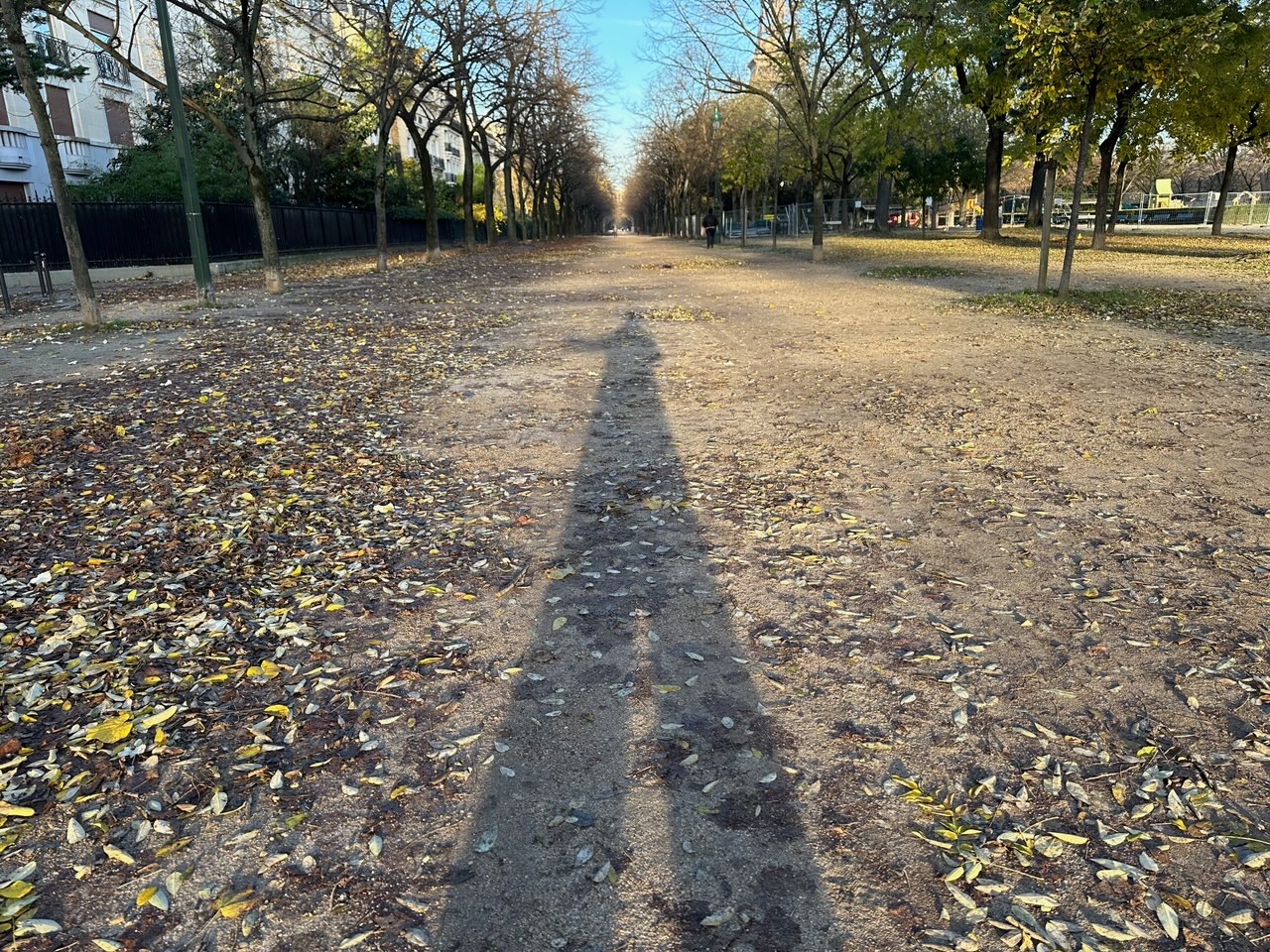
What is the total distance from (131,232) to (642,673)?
27.5 meters

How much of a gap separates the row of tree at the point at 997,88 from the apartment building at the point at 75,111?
75.4 ft

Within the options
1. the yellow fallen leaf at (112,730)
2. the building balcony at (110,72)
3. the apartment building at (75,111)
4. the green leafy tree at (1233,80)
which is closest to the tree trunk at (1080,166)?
the green leafy tree at (1233,80)

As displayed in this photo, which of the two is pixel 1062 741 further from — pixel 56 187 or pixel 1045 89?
pixel 56 187

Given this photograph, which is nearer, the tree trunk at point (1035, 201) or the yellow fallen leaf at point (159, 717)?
the yellow fallen leaf at point (159, 717)

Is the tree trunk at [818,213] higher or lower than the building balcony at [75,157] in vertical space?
lower

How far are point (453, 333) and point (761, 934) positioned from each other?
→ 39.4ft

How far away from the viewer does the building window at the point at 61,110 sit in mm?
32875

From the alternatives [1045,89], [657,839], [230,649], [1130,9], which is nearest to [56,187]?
[230,649]

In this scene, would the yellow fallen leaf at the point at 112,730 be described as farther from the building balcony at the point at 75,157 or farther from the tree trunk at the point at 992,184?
the building balcony at the point at 75,157

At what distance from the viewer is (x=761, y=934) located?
227 centimetres

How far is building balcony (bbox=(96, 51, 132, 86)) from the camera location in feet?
115

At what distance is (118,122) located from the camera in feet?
124

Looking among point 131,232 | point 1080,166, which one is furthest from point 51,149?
point 1080,166

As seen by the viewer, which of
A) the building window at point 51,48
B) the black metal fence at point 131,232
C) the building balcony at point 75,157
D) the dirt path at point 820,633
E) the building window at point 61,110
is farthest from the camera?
the building balcony at point 75,157
